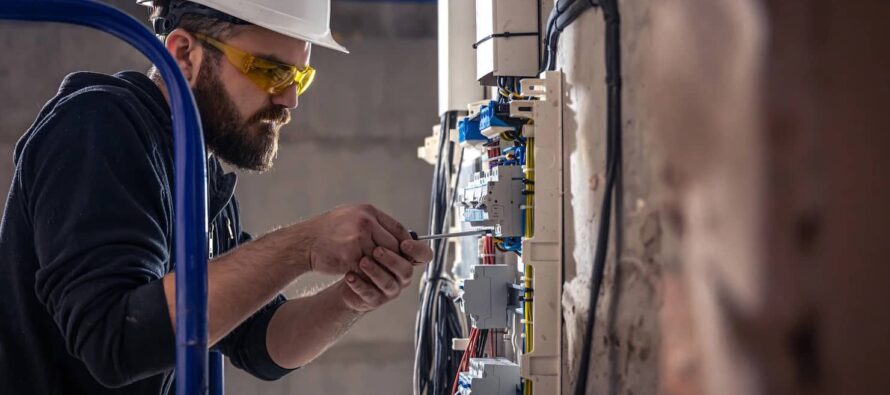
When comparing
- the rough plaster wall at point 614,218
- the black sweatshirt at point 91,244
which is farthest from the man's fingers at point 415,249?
the black sweatshirt at point 91,244

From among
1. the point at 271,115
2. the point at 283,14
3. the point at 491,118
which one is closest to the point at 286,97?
the point at 271,115

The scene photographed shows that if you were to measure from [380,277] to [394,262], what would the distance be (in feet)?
0.20

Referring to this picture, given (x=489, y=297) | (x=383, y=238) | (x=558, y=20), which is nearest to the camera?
(x=383, y=238)

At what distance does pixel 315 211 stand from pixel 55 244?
8.78ft

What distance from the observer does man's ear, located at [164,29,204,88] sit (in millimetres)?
1363

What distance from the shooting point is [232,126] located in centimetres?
140

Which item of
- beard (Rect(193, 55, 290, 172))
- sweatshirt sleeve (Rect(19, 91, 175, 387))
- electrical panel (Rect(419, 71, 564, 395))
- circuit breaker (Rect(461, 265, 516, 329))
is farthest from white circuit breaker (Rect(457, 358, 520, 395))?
sweatshirt sleeve (Rect(19, 91, 175, 387))

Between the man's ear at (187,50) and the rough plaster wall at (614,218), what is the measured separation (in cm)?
60

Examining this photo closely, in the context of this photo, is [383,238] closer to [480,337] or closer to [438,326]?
[480,337]

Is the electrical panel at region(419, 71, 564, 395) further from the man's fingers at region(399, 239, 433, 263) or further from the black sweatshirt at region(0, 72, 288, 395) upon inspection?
the black sweatshirt at region(0, 72, 288, 395)

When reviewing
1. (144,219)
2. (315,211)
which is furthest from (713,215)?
(315,211)

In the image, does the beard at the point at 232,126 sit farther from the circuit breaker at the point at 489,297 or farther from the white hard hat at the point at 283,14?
the circuit breaker at the point at 489,297

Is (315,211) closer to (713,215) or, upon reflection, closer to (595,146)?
(595,146)

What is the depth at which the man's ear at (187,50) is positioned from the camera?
1.36 m
